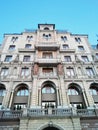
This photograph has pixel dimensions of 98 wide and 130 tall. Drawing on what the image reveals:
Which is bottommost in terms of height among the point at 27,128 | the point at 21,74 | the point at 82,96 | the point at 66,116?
the point at 27,128

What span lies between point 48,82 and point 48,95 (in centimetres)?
263

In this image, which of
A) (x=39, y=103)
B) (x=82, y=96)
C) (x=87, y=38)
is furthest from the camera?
(x=87, y=38)

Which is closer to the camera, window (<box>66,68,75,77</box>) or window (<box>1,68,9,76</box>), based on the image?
window (<box>1,68,9,76</box>)

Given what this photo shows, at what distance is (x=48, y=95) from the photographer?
23.9 metres

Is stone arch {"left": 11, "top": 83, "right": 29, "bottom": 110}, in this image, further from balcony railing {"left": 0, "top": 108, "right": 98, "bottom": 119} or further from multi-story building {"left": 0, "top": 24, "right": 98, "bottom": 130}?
balcony railing {"left": 0, "top": 108, "right": 98, "bottom": 119}

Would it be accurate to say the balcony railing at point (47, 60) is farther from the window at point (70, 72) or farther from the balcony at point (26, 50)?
the balcony at point (26, 50)

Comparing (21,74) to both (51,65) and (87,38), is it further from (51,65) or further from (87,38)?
(87,38)

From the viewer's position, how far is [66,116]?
18.5 m

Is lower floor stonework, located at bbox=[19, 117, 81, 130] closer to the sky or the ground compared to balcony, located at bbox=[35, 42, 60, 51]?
closer to the ground

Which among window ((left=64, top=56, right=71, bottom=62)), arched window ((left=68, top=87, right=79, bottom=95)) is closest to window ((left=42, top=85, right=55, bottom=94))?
arched window ((left=68, top=87, right=79, bottom=95))

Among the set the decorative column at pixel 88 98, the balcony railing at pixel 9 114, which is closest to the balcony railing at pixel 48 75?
the decorative column at pixel 88 98

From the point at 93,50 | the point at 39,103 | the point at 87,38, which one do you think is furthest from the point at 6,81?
the point at 87,38

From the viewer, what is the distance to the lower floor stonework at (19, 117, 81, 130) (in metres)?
17.7

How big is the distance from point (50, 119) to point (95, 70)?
48.2 ft
